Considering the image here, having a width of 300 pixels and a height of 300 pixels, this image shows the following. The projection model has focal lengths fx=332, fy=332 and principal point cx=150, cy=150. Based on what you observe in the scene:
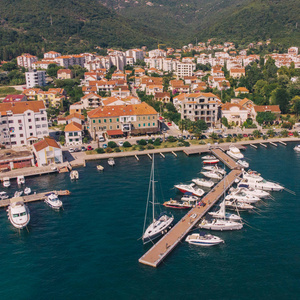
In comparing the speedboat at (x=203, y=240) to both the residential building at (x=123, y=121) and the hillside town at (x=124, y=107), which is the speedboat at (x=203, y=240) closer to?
the hillside town at (x=124, y=107)

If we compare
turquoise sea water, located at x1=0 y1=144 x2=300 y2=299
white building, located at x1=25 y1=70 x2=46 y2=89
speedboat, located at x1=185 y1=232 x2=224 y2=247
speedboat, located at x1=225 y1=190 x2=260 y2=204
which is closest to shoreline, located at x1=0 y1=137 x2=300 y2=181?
turquoise sea water, located at x1=0 y1=144 x2=300 y2=299

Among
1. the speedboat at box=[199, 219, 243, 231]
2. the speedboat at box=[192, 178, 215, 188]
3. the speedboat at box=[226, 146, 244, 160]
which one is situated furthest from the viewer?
the speedboat at box=[226, 146, 244, 160]

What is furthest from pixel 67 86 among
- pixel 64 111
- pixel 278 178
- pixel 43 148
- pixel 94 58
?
pixel 278 178

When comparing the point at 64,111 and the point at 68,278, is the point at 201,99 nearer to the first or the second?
the point at 64,111

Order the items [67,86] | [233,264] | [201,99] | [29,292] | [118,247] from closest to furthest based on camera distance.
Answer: [29,292] < [233,264] < [118,247] < [201,99] < [67,86]

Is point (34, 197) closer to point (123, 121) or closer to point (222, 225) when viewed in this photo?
point (222, 225)

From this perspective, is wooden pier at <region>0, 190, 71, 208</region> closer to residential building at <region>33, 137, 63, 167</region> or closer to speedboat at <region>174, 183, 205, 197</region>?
residential building at <region>33, 137, 63, 167</region>
